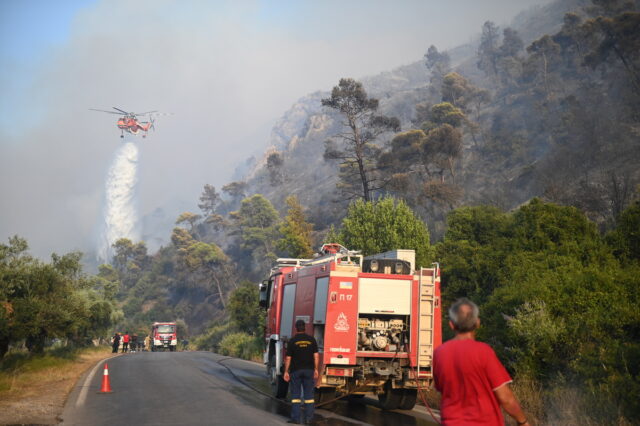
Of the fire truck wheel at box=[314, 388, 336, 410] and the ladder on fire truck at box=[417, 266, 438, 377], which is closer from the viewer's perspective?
the ladder on fire truck at box=[417, 266, 438, 377]

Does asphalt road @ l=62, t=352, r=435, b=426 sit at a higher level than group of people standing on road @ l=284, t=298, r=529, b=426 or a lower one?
lower

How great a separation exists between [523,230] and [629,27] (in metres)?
50.6

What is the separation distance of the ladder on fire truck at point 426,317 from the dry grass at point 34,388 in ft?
23.5

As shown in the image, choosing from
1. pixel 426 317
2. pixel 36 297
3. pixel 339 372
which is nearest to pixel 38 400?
pixel 339 372

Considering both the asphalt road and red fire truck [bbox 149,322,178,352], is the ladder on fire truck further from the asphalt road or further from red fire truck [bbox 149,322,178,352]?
red fire truck [bbox 149,322,178,352]

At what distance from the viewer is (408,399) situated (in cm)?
1341

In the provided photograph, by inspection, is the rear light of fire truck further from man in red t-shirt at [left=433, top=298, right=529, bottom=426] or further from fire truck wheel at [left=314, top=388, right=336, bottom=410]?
man in red t-shirt at [left=433, top=298, right=529, bottom=426]

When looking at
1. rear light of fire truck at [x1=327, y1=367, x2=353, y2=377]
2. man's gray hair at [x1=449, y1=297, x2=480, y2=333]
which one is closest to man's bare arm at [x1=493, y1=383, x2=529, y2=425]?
man's gray hair at [x1=449, y1=297, x2=480, y2=333]

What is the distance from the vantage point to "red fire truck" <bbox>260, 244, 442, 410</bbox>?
12586mm

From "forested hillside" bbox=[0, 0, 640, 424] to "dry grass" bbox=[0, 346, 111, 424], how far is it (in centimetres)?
187

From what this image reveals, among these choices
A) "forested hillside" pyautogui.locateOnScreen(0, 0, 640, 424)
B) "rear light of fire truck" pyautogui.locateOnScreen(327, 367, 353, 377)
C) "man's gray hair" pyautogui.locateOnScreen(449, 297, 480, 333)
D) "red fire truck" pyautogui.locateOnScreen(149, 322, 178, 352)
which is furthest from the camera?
"red fire truck" pyautogui.locateOnScreen(149, 322, 178, 352)

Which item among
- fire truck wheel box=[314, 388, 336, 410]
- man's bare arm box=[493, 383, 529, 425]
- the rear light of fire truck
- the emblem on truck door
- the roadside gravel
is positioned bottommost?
the roadside gravel

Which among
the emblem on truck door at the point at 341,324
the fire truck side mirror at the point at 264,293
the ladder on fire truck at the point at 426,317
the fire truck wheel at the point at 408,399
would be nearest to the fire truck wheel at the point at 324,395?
the fire truck wheel at the point at 408,399

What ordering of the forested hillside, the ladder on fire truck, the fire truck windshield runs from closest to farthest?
the ladder on fire truck → the forested hillside → the fire truck windshield
